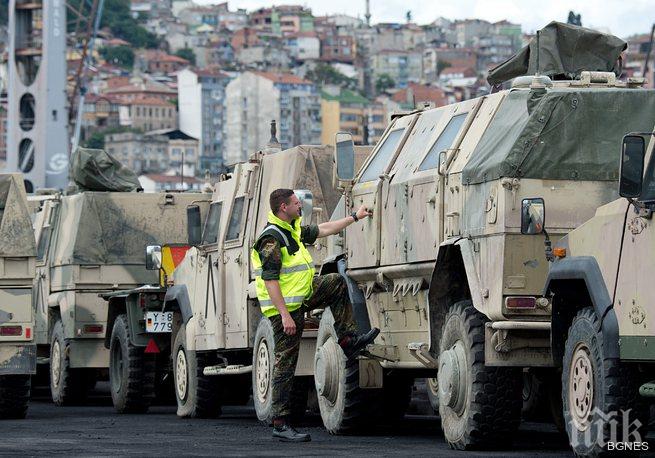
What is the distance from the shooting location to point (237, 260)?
19.4 metres

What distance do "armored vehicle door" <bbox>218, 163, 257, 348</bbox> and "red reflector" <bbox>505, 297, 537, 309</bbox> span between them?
20.2 feet

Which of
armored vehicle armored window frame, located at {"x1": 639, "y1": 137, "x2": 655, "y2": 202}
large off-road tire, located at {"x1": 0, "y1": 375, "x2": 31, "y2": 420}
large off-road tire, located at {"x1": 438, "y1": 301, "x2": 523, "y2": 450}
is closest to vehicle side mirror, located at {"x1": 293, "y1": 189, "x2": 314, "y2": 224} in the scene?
large off-road tire, located at {"x1": 438, "y1": 301, "x2": 523, "y2": 450}

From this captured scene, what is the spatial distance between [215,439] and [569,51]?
3.90m

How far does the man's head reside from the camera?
50.3 feet

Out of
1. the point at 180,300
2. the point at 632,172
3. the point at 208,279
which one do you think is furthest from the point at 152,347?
the point at 632,172

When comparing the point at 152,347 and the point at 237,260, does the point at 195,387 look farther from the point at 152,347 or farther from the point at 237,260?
the point at 152,347

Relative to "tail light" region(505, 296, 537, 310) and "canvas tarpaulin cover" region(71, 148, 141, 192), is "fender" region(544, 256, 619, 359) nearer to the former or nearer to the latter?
"tail light" region(505, 296, 537, 310)

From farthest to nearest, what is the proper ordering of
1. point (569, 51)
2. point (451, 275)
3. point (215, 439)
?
point (215, 439) < point (569, 51) < point (451, 275)

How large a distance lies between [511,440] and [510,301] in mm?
1114

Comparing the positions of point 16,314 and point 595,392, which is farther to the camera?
point 16,314

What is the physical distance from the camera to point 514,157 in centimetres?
1322

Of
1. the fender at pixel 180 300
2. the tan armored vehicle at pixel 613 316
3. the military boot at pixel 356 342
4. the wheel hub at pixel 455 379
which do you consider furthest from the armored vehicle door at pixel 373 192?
the fender at pixel 180 300

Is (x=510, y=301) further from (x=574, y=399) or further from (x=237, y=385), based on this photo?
(x=237, y=385)

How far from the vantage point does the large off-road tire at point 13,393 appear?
19.5 metres
